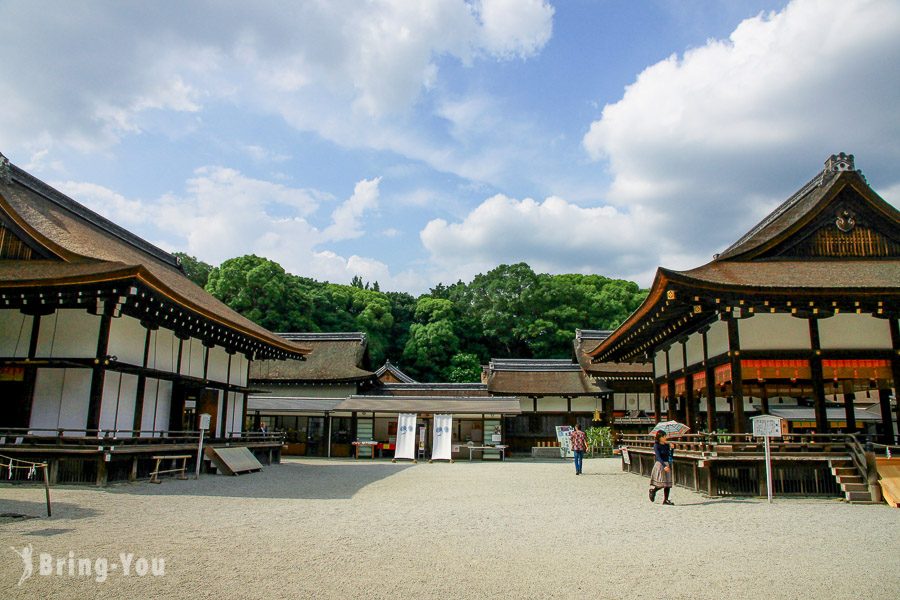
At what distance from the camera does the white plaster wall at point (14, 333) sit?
13969 millimetres

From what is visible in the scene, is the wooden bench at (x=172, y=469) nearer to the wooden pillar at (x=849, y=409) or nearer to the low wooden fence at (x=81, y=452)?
the low wooden fence at (x=81, y=452)

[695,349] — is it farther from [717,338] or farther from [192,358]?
[192,358]

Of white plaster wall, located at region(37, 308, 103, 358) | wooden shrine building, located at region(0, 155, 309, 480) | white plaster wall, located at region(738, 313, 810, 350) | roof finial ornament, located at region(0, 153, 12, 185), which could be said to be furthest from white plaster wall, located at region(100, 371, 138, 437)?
white plaster wall, located at region(738, 313, 810, 350)

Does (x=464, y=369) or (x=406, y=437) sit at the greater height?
(x=464, y=369)

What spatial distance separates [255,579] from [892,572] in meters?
6.45

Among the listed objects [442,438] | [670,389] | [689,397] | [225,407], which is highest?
[670,389]

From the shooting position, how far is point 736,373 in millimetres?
13344

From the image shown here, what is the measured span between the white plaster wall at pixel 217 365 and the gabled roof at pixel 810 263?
13426 millimetres

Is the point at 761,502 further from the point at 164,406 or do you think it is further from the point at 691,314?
the point at 164,406

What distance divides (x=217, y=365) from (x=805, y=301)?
17457 mm

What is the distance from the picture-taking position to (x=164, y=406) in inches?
677

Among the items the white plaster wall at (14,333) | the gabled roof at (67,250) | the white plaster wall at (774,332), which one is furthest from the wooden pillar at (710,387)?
the white plaster wall at (14,333)

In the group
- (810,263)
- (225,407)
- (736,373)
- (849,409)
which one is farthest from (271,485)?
(849,409)

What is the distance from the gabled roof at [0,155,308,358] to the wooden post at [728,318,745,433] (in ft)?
42.6
